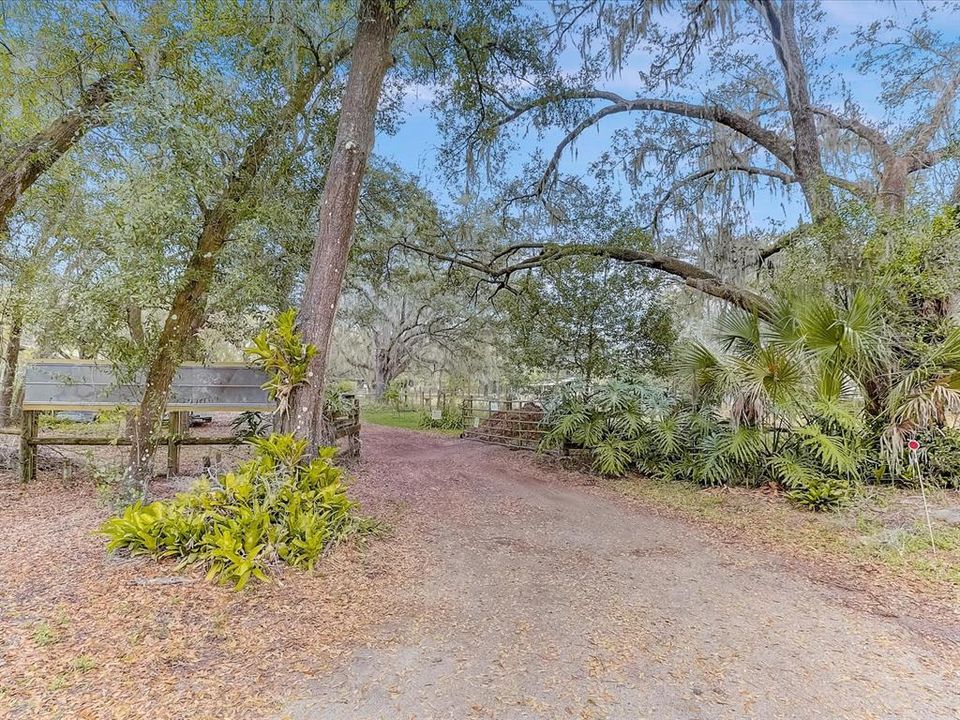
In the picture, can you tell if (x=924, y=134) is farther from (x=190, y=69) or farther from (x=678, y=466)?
(x=190, y=69)

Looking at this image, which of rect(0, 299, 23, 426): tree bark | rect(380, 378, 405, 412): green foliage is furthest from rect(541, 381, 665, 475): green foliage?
rect(380, 378, 405, 412): green foliage

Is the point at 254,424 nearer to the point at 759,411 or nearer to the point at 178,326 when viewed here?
the point at 178,326

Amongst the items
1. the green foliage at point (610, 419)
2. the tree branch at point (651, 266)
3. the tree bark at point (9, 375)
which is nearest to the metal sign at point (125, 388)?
the tree branch at point (651, 266)

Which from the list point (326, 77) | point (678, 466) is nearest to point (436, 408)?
point (678, 466)

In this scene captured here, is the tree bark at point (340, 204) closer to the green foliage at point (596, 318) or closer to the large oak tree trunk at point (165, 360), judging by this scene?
the large oak tree trunk at point (165, 360)

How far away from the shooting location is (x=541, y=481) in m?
7.15

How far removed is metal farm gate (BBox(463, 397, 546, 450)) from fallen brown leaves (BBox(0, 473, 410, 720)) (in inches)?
237

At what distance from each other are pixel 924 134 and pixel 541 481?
6813 millimetres

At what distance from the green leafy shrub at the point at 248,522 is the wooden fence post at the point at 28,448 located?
3.69 m

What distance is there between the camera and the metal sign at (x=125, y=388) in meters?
5.21

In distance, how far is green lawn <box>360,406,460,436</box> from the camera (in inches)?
555

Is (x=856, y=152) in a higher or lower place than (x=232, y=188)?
higher

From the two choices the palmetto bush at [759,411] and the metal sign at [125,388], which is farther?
the metal sign at [125,388]

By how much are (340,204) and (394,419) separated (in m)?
12.7
